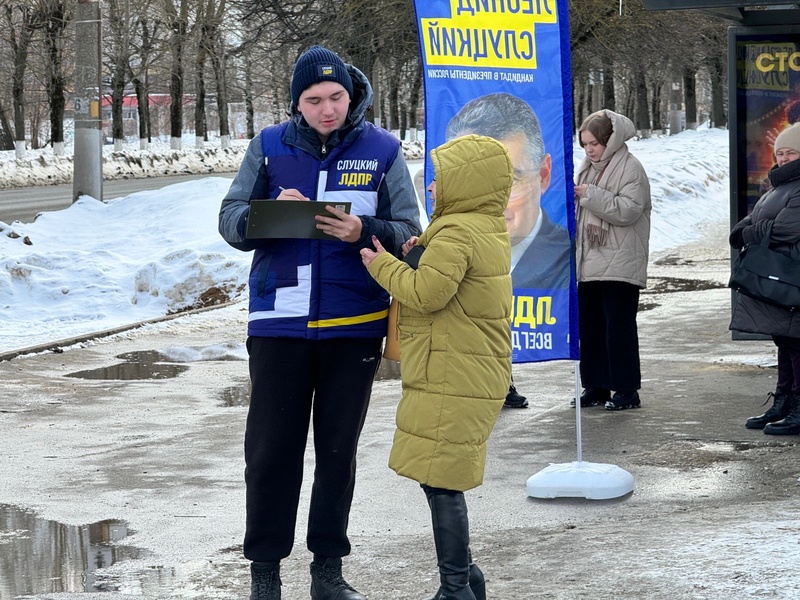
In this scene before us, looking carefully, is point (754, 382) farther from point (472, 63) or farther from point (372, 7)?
point (372, 7)

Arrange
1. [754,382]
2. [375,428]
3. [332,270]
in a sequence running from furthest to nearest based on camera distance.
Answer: [754,382]
[375,428]
[332,270]

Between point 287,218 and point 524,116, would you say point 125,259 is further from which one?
point 287,218

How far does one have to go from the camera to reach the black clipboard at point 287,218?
3.81 meters

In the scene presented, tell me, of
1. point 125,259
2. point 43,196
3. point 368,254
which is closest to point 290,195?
point 368,254

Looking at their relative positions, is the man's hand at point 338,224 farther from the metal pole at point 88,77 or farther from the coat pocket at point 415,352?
the metal pole at point 88,77

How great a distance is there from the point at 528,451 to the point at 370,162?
2860mm

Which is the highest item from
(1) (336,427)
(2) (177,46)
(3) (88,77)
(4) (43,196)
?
(2) (177,46)

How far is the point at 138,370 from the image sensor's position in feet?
30.7

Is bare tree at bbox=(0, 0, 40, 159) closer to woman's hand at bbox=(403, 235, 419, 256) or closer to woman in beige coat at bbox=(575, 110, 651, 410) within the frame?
woman in beige coat at bbox=(575, 110, 651, 410)

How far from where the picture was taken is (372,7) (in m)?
20.7

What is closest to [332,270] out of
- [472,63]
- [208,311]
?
[472,63]

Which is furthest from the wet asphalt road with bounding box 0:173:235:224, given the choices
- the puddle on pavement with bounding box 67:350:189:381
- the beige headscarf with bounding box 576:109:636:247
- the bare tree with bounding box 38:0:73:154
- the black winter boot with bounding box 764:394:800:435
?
the black winter boot with bounding box 764:394:800:435

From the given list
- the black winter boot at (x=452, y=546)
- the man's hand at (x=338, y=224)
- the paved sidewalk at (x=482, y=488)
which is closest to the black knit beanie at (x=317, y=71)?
the man's hand at (x=338, y=224)

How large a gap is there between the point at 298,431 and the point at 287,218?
699 millimetres
